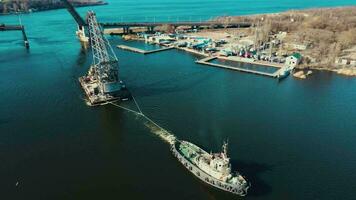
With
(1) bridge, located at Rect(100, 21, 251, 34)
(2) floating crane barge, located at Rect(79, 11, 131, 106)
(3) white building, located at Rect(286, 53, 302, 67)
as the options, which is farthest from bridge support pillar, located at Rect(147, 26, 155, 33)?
(2) floating crane barge, located at Rect(79, 11, 131, 106)

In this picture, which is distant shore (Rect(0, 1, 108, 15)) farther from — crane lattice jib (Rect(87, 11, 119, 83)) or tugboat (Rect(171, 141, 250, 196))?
tugboat (Rect(171, 141, 250, 196))

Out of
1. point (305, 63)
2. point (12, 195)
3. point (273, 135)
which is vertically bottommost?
point (12, 195)

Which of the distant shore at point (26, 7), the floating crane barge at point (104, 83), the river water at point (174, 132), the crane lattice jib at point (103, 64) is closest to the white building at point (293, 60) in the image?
the river water at point (174, 132)

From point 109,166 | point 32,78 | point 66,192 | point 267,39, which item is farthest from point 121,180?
point 267,39

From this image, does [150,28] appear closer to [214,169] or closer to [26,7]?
[214,169]

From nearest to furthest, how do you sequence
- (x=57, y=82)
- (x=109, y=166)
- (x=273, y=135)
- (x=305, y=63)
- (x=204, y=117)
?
(x=109, y=166) < (x=273, y=135) < (x=204, y=117) < (x=57, y=82) < (x=305, y=63)

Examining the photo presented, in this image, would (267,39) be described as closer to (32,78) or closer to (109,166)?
(32,78)

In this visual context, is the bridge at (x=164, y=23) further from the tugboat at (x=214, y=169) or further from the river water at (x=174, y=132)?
the tugboat at (x=214, y=169)
